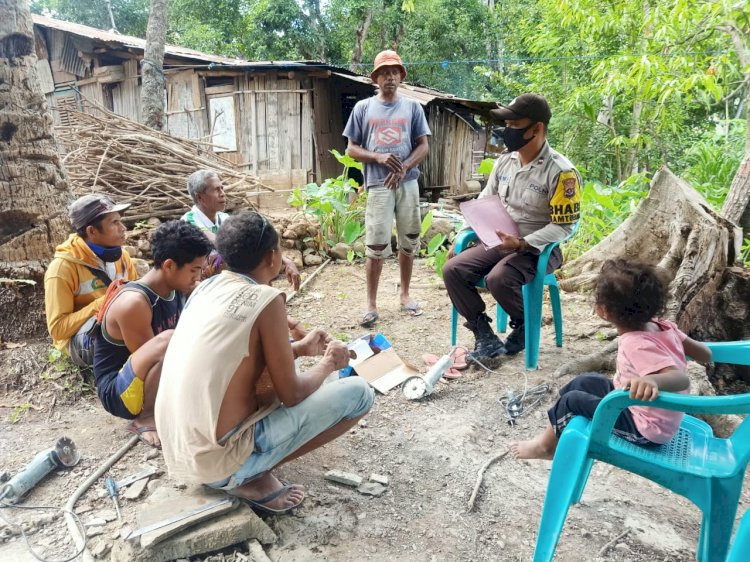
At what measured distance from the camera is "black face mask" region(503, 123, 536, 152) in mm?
3186

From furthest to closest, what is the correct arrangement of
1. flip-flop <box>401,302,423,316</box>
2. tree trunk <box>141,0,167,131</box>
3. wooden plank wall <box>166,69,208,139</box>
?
1. wooden plank wall <box>166,69,208,139</box>
2. tree trunk <box>141,0,167,131</box>
3. flip-flop <box>401,302,423,316</box>

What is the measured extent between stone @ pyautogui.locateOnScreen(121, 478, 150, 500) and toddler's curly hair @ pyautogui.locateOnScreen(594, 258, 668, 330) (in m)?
2.04

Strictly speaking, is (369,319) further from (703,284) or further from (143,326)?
(703,284)

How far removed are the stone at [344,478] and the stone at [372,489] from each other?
29 millimetres

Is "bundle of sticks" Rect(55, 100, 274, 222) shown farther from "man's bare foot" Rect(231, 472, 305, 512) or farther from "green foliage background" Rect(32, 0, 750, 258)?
"man's bare foot" Rect(231, 472, 305, 512)

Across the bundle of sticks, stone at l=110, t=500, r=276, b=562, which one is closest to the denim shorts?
stone at l=110, t=500, r=276, b=562

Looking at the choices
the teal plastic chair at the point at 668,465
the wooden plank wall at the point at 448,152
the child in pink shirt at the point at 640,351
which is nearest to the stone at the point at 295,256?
the child in pink shirt at the point at 640,351

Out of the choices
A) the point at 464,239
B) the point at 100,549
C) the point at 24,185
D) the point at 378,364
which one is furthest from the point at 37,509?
the point at 464,239

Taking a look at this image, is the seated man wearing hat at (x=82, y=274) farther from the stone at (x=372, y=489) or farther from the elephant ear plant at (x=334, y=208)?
the elephant ear plant at (x=334, y=208)

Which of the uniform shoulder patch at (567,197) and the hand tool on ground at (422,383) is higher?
the uniform shoulder patch at (567,197)

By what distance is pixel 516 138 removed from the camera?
126 inches

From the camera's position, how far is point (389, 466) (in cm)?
245

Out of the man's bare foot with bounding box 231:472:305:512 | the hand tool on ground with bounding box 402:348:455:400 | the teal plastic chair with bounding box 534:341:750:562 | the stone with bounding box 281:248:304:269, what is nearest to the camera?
the teal plastic chair with bounding box 534:341:750:562

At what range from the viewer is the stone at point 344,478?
2.28 m
